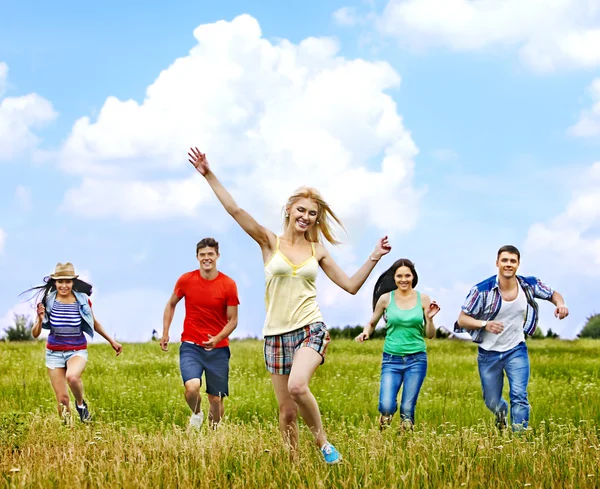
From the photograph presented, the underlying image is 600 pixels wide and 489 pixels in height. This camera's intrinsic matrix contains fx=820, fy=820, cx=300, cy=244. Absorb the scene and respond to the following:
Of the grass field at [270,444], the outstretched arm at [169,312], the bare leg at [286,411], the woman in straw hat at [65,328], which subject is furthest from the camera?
the woman in straw hat at [65,328]

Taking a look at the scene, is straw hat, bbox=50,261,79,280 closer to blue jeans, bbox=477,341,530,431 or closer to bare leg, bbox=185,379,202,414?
bare leg, bbox=185,379,202,414

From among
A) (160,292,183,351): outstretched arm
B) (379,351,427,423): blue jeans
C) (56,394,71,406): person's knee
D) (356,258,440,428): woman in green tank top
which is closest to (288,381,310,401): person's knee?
(356,258,440,428): woman in green tank top

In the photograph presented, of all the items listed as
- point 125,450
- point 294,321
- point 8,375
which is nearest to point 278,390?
point 294,321

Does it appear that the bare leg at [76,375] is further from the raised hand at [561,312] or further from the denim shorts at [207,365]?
the raised hand at [561,312]

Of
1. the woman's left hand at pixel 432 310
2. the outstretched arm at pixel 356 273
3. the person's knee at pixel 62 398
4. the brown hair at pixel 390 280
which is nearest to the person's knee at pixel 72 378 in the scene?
the person's knee at pixel 62 398

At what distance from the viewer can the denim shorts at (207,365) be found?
407 inches

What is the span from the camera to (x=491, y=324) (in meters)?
9.88

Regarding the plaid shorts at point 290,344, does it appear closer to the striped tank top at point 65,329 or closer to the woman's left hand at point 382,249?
the woman's left hand at point 382,249

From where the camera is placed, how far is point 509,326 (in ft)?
32.8

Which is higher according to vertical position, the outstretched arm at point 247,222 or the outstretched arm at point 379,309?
→ the outstretched arm at point 247,222

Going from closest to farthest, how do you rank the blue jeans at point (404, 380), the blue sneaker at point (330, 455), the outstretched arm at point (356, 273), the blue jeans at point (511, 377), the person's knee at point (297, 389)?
the person's knee at point (297, 389) → the blue sneaker at point (330, 455) → the outstretched arm at point (356, 273) → the blue jeans at point (404, 380) → the blue jeans at point (511, 377)

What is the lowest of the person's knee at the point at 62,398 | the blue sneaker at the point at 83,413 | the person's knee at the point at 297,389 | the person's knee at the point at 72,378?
the blue sneaker at the point at 83,413

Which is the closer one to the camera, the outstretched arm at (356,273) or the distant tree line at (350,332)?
the outstretched arm at (356,273)

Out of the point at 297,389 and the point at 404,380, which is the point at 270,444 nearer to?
the point at 297,389
